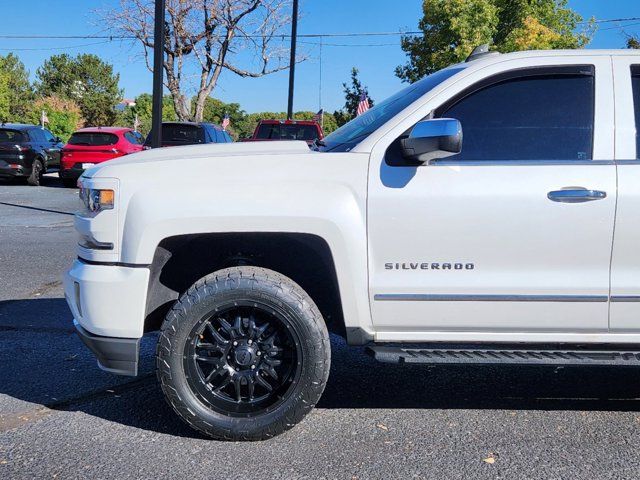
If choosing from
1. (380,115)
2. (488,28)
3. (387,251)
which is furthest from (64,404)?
(488,28)

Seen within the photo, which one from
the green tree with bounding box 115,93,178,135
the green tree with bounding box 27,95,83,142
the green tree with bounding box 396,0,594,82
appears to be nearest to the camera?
the green tree with bounding box 396,0,594,82

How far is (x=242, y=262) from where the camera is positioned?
3773 millimetres

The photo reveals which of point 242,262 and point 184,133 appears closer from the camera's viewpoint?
point 242,262

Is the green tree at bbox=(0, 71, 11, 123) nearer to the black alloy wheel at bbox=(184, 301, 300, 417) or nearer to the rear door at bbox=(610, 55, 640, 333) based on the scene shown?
the black alloy wheel at bbox=(184, 301, 300, 417)

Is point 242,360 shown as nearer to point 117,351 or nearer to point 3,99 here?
point 117,351

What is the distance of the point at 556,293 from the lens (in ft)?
11.1

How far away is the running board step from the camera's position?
3410 mm

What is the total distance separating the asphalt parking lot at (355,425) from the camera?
3.27 metres

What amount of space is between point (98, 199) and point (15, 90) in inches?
2198

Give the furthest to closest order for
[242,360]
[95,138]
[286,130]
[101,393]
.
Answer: [95,138], [286,130], [101,393], [242,360]

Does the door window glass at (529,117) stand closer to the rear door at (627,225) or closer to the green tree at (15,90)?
the rear door at (627,225)

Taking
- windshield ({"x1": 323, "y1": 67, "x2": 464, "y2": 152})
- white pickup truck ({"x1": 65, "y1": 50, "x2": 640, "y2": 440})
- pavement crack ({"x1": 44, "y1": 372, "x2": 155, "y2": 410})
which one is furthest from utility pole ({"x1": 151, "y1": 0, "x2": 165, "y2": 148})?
white pickup truck ({"x1": 65, "y1": 50, "x2": 640, "y2": 440})

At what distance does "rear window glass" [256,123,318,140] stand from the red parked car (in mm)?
3656

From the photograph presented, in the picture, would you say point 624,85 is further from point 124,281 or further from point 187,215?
point 124,281
